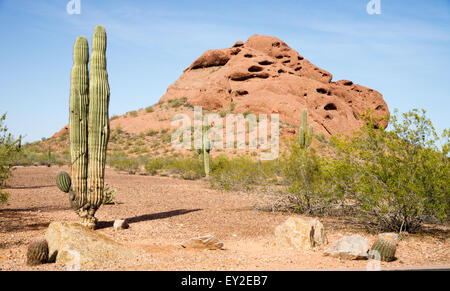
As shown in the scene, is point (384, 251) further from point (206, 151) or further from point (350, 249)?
point (206, 151)

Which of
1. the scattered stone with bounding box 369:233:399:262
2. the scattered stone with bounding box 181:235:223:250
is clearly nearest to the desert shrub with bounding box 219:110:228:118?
the scattered stone with bounding box 181:235:223:250

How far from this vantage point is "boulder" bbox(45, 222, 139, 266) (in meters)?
5.91

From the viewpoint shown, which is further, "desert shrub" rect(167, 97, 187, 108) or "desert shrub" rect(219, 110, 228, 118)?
"desert shrub" rect(167, 97, 187, 108)

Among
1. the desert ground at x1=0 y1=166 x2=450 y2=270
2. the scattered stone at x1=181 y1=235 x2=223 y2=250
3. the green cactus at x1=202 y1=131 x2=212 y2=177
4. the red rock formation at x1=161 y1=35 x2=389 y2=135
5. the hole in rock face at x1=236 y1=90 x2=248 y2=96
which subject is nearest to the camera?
the desert ground at x1=0 y1=166 x2=450 y2=270

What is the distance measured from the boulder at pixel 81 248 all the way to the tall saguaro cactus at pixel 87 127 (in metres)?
2.18

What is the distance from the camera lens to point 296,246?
7.38m

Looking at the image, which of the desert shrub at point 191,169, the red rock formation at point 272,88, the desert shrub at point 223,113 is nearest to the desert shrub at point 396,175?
the desert shrub at point 191,169

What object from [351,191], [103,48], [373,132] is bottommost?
[351,191]

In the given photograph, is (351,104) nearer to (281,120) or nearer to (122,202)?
(281,120)

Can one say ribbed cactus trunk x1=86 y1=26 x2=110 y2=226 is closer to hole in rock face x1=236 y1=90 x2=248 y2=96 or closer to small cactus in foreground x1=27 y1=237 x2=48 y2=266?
small cactus in foreground x1=27 y1=237 x2=48 y2=266

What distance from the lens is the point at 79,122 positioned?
28.2 feet

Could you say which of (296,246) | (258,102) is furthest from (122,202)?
(258,102)

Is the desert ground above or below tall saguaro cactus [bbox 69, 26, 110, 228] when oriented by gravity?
below
